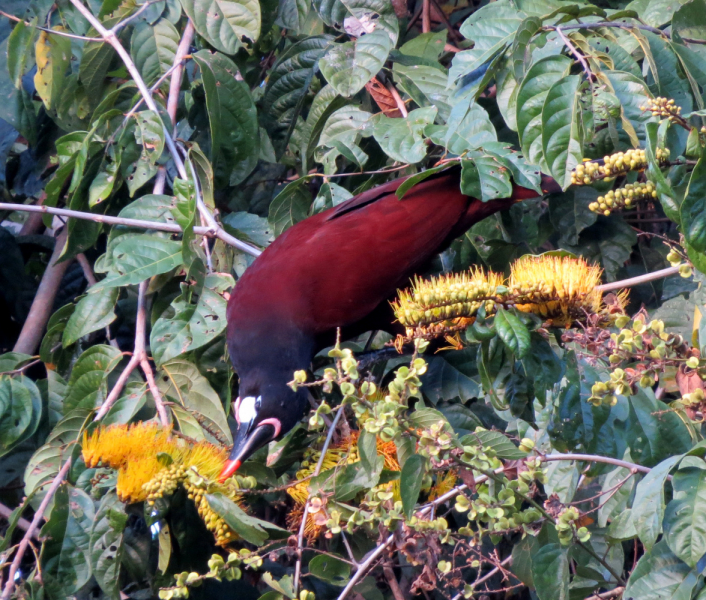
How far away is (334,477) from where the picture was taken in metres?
1.35

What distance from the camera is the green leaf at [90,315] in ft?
6.21

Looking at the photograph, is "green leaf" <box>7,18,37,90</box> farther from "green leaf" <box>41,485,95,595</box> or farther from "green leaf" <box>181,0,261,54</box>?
"green leaf" <box>41,485,95,595</box>

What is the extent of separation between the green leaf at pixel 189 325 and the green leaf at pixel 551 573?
93 centimetres

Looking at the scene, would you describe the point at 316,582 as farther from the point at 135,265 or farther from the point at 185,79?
the point at 185,79

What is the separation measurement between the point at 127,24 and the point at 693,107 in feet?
5.87

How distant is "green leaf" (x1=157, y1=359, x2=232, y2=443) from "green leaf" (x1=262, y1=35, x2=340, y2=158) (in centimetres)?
88

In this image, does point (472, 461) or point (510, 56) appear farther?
point (510, 56)

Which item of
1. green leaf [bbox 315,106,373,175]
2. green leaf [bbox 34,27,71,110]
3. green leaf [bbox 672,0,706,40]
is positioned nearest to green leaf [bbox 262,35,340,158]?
green leaf [bbox 315,106,373,175]

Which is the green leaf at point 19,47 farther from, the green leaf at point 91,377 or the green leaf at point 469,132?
the green leaf at point 469,132

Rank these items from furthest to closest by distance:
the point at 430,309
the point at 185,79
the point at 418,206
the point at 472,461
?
the point at 185,79 < the point at 418,206 < the point at 430,309 < the point at 472,461

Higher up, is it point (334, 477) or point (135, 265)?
point (135, 265)

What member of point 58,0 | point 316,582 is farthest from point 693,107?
point 58,0

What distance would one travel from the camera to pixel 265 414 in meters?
1.89

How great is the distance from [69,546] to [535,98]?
1453 millimetres
